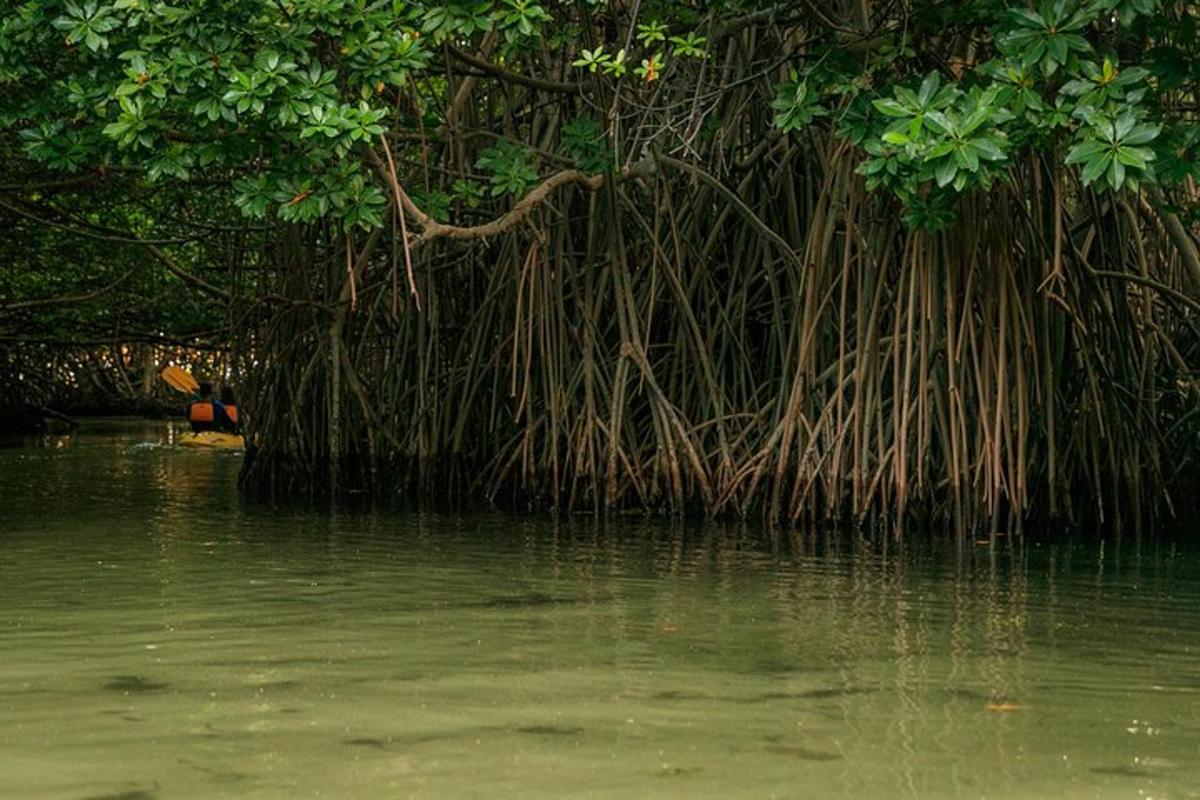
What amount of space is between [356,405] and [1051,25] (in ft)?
16.5

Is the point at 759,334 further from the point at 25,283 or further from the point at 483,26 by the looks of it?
the point at 25,283

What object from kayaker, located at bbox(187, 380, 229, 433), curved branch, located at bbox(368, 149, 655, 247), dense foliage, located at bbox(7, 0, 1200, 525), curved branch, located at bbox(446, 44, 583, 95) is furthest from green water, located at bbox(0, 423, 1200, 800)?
kayaker, located at bbox(187, 380, 229, 433)

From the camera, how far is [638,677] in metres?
4.11

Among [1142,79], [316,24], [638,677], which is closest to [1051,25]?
[1142,79]

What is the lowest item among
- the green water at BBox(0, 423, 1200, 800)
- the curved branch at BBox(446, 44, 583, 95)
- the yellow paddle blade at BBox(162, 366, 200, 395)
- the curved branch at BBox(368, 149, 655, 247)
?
the green water at BBox(0, 423, 1200, 800)

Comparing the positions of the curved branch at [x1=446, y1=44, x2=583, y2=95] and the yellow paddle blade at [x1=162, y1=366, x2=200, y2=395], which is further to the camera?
the yellow paddle blade at [x1=162, y1=366, x2=200, y2=395]

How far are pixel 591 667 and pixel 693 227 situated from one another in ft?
16.1

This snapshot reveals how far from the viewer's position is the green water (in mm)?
3148

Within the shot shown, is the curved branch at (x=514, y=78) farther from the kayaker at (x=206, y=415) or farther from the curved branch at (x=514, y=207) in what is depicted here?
the kayaker at (x=206, y=415)

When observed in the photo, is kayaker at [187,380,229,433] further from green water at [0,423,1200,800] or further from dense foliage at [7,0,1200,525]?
green water at [0,423,1200,800]

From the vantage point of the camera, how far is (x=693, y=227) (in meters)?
8.95

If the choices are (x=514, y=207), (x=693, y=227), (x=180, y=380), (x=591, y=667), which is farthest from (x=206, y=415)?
(x=591, y=667)

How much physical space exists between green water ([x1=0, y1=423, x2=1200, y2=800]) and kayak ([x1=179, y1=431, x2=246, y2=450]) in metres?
9.02

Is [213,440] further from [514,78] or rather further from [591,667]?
[591,667]
